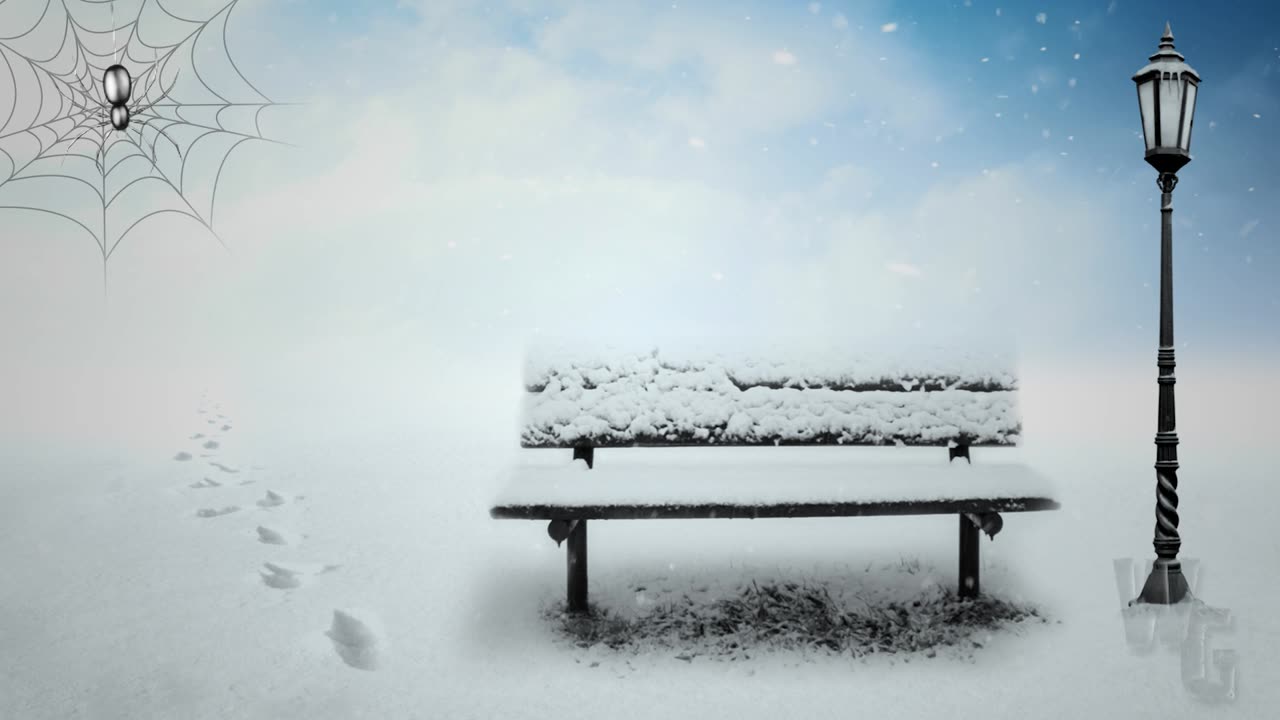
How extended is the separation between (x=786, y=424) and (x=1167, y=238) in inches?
83.5

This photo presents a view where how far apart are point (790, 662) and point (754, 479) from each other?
2.83 ft

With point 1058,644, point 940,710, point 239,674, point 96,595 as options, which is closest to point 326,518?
point 96,595

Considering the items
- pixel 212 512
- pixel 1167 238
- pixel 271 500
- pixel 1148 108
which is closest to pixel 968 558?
pixel 1167 238

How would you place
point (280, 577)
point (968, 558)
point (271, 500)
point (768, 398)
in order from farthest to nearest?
1. point (271, 500)
2. point (280, 577)
3. point (768, 398)
4. point (968, 558)

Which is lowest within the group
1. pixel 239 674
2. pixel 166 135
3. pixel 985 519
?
pixel 239 674

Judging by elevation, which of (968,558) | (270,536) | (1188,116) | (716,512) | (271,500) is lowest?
(270,536)

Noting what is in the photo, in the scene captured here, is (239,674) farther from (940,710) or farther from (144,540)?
(940,710)

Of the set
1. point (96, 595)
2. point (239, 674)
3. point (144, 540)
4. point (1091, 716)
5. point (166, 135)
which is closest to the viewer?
point (1091, 716)

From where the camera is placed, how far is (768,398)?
13.9ft

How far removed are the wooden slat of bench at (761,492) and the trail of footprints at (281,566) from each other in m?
0.97

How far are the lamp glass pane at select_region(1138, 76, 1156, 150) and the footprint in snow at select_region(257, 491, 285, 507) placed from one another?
604cm

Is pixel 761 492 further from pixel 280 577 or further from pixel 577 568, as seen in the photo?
pixel 280 577

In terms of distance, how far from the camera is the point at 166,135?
6988 mm

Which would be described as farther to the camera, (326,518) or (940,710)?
(326,518)
